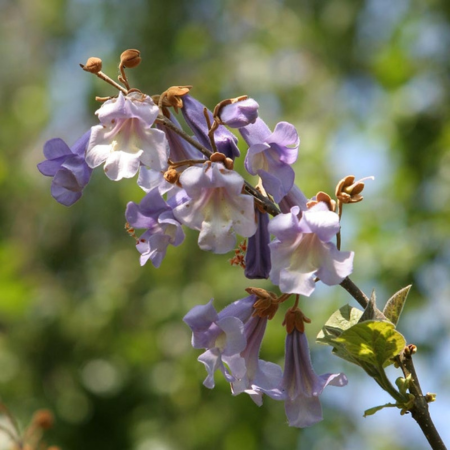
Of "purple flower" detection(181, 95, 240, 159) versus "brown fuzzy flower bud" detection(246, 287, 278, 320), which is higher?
"purple flower" detection(181, 95, 240, 159)

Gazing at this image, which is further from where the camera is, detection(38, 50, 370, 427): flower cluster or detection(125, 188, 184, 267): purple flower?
detection(125, 188, 184, 267): purple flower

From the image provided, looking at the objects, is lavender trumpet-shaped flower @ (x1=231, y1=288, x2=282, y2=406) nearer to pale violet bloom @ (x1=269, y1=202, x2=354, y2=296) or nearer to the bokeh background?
pale violet bloom @ (x1=269, y1=202, x2=354, y2=296)

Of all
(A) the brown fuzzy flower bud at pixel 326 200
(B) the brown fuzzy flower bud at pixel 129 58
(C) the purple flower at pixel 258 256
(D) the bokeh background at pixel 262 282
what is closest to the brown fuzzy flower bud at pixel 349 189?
(A) the brown fuzzy flower bud at pixel 326 200

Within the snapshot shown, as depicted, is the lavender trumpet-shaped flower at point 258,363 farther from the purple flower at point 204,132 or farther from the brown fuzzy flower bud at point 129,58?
the brown fuzzy flower bud at point 129,58

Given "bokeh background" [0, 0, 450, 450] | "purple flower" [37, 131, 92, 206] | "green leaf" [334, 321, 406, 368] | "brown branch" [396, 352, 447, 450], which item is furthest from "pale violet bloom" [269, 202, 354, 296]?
"bokeh background" [0, 0, 450, 450]

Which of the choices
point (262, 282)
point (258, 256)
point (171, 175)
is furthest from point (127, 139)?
point (262, 282)

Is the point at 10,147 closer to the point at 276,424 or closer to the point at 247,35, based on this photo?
the point at 247,35
